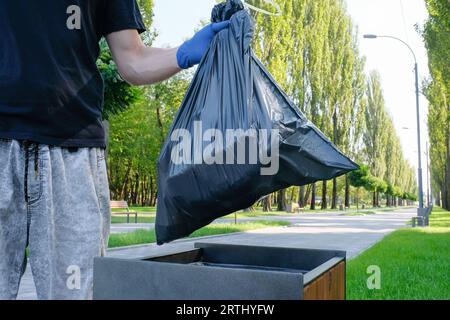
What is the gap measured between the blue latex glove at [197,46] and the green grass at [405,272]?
3163mm

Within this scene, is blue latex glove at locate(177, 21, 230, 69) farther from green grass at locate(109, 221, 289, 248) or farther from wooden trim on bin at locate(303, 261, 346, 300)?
green grass at locate(109, 221, 289, 248)

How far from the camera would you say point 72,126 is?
142 cm

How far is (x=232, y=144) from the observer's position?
3.97 ft

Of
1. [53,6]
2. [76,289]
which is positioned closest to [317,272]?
[76,289]

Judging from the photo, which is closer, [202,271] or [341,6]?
[202,271]

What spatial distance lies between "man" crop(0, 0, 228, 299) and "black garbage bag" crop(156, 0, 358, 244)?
0.46ft

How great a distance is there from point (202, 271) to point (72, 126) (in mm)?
598

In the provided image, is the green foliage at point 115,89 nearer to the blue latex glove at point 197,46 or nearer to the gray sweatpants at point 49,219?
the blue latex glove at point 197,46

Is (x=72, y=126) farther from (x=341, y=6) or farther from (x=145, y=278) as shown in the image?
(x=341, y=6)

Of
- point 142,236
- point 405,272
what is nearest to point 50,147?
point 405,272

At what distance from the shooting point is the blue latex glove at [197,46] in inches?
57.5

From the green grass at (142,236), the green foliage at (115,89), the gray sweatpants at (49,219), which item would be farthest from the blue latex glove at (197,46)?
the green grass at (142,236)
